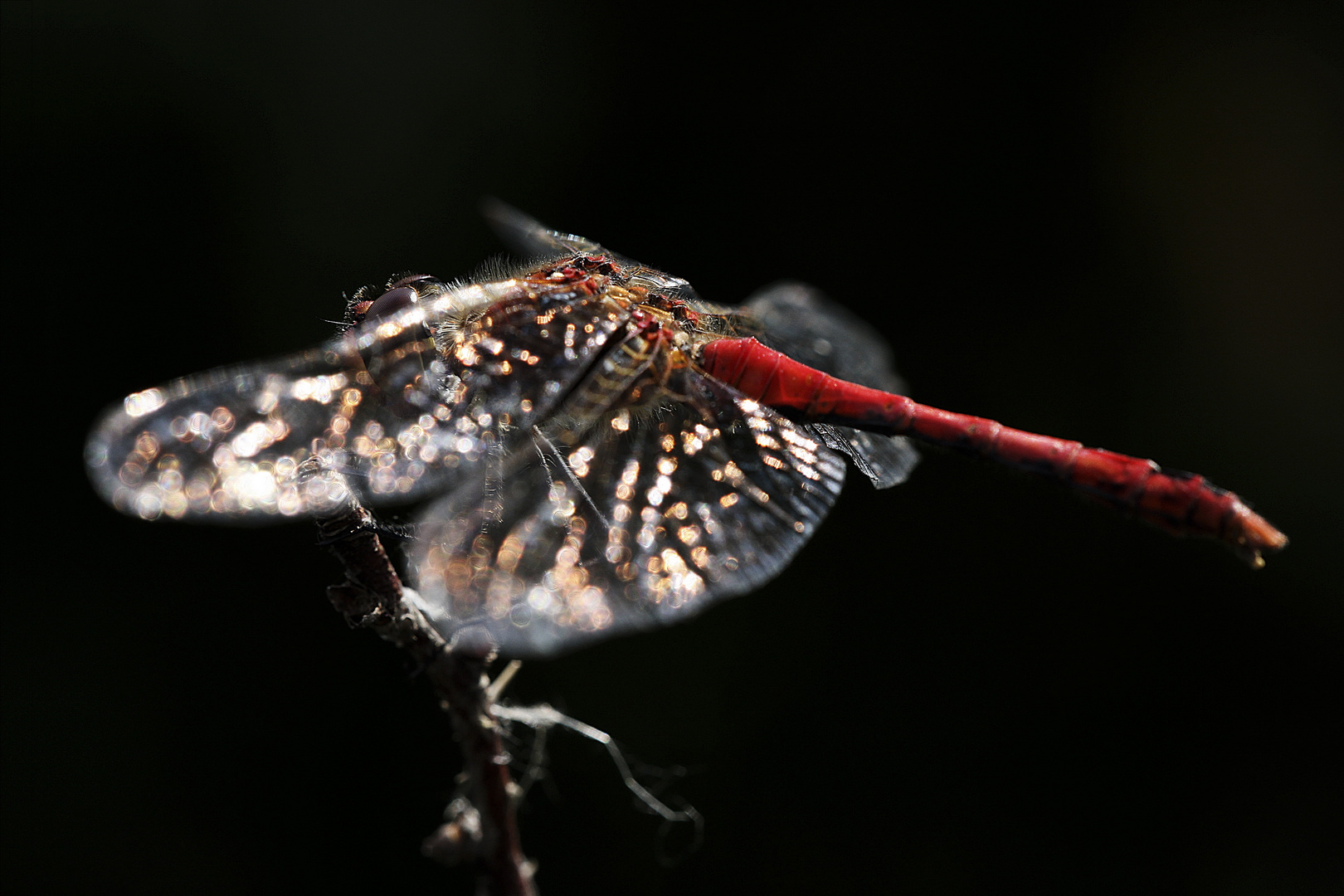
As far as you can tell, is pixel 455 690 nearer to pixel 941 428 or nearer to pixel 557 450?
pixel 557 450

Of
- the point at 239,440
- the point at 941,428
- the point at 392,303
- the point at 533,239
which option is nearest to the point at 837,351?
the point at 941,428

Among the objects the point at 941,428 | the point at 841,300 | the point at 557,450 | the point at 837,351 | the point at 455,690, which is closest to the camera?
the point at 455,690

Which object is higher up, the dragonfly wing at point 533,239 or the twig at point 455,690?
the dragonfly wing at point 533,239

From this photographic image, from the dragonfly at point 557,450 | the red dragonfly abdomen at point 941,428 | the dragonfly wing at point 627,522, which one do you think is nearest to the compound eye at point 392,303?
the dragonfly at point 557,450

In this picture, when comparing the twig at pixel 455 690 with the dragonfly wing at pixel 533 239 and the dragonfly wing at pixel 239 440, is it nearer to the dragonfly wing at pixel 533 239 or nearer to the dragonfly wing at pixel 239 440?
the dragonfly wing at pixel 239 440

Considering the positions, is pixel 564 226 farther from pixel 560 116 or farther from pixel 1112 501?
pixel 1112 501

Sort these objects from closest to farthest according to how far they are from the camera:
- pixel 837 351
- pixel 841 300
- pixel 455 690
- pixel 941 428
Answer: pixel 455 690
pixel 941 428
pixel 837 351
pixel 841 300
